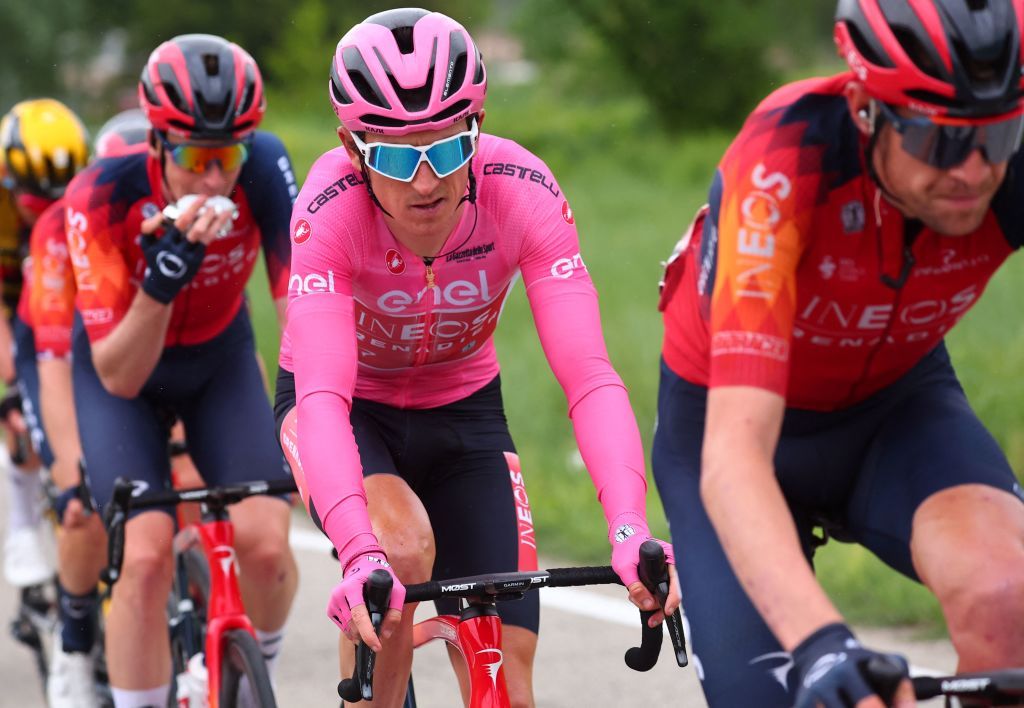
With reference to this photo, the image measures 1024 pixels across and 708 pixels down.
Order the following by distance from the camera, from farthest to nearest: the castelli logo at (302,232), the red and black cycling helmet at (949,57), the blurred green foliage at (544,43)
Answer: the blurred green foliage at (544,43), the castelli logo at (302,232), the red and black cycling helmet at (949,57)

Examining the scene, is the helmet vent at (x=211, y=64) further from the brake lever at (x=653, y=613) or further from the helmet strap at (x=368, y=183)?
the brake lever at (x=653, y=613)

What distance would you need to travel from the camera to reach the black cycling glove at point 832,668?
7.55 ft

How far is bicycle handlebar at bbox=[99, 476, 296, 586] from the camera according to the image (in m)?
4.55

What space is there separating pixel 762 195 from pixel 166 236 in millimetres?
2509

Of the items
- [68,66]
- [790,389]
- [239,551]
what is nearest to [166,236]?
[239,551]

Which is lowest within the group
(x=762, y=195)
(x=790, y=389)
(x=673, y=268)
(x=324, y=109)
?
(x=324, y=109)

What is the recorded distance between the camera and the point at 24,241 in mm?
7602

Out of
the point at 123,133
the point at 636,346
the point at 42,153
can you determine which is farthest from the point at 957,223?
the point at 636,346

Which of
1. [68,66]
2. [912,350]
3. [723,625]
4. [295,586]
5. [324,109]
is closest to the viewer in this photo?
[723,625]

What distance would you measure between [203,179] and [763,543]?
2966 mm

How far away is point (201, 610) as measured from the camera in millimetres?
5070

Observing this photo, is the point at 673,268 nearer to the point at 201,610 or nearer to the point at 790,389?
the point at 790,389

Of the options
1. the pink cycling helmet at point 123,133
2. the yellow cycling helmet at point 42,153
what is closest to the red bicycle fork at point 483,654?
the pink cycling helmet at point 123,133

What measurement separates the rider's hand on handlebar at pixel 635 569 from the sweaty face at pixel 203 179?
228cm
